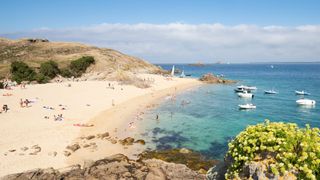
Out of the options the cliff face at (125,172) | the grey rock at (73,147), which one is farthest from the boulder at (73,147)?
the cliff face at (125,172)

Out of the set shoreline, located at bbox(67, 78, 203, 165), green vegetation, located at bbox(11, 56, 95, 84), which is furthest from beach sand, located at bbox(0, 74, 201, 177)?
green vegetation, located at bbox(11, 56, 95, 84)

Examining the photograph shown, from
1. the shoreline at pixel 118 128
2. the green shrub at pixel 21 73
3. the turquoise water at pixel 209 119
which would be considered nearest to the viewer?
the shoreline at pixel 118 128

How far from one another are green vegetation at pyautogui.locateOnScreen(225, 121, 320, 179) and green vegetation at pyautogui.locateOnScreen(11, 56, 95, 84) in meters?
84.4

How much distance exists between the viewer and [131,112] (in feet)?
172

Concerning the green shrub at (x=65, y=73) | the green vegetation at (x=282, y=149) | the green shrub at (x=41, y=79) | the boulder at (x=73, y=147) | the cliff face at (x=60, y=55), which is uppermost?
the cliff face at (x=60, y=55)

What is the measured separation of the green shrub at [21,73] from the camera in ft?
277

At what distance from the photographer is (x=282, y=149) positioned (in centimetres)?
771

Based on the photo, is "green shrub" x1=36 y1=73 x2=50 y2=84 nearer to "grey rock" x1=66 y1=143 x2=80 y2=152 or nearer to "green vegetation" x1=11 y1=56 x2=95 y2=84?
"green vegetation" x1=11 y1=56 x2=95 y2=84

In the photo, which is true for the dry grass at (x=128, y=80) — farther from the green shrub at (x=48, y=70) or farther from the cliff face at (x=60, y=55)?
the green shrub at (x=48, y=70)

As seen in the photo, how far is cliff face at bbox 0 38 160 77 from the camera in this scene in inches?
4449

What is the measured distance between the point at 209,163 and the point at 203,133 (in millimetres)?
12327

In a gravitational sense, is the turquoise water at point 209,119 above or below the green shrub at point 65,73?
below

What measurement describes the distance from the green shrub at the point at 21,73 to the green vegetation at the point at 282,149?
281ft

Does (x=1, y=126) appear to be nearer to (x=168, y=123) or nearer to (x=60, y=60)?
(x=168, y=123)
